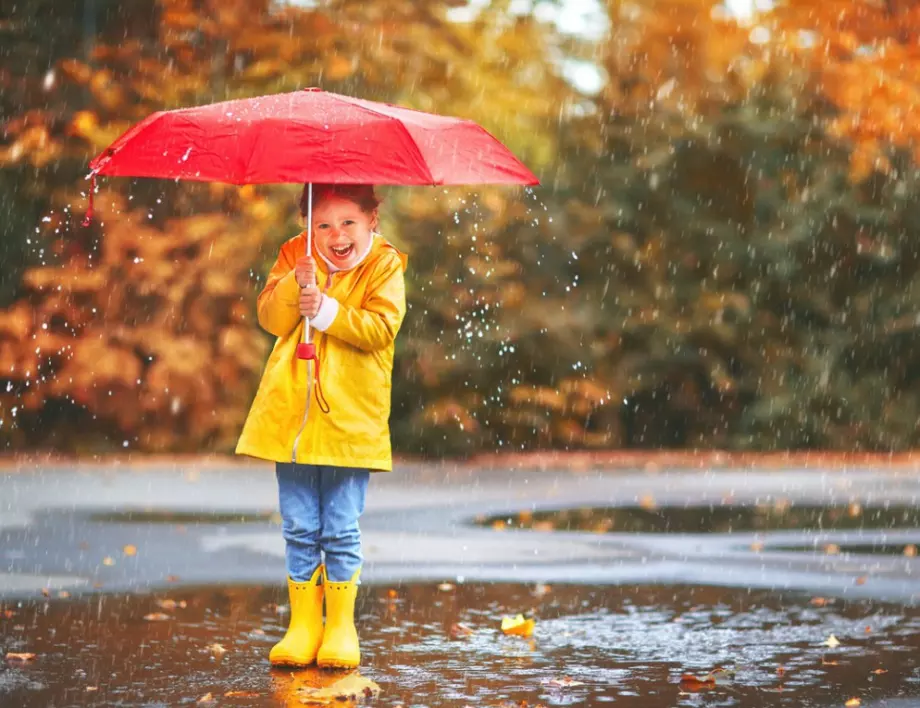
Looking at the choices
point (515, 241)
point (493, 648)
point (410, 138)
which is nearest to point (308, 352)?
point (410, 138)

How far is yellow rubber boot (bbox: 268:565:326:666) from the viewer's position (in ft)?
19.9

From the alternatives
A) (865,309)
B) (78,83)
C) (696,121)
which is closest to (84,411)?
(78,83)

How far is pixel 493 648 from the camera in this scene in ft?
21.2

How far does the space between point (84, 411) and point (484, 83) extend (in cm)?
415

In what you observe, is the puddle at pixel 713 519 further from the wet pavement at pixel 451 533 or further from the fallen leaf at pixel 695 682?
the fallen leaf at pixel 695 682

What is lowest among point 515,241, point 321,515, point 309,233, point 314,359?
point 321,515

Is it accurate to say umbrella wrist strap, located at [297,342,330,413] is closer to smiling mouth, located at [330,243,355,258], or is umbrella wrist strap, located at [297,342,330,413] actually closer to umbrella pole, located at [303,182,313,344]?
umbrella pole, located at [303,182,313,344]

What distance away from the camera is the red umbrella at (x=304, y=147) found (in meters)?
5.63

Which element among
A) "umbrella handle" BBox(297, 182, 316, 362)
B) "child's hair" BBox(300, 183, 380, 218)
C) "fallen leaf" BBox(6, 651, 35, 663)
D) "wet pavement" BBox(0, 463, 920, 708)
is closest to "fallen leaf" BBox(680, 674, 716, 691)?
"wet pavement" BBox(0, 463, 920, 708)

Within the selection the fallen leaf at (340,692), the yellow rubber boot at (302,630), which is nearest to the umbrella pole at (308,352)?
the yellow rubber boot at (302,630)

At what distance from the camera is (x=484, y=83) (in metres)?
14.2

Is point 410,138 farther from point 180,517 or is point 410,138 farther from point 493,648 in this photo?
point 180,517

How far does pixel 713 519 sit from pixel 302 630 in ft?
15.3

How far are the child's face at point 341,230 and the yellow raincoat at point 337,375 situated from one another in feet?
0.17
